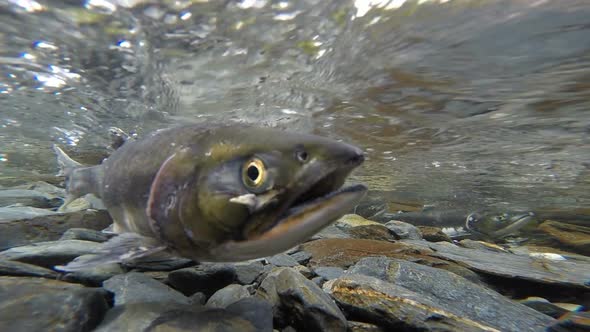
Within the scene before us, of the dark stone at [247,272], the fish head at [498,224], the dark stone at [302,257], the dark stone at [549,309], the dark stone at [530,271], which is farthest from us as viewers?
the fish head at [498,224]

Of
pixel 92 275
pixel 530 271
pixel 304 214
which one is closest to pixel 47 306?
pixel 92 275

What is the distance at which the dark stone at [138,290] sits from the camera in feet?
7.79

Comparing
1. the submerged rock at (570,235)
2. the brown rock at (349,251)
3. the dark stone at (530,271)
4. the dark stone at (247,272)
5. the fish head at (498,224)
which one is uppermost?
the dark stone at (247,272)

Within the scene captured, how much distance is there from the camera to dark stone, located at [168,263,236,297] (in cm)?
294

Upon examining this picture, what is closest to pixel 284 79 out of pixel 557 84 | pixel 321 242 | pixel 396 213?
pixel 321 242

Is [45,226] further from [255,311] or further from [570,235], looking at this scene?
[570,235]

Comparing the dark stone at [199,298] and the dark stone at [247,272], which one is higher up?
the dark stone at [199,298]

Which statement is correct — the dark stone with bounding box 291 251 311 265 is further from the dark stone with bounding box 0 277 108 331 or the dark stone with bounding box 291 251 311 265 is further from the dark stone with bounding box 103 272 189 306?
the dark stone with bounding box 0 277 108 331

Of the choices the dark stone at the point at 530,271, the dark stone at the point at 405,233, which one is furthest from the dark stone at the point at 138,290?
the dark stone at the point at 405,233

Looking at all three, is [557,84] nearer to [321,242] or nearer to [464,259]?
[464,259]

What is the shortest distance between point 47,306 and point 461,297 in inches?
137

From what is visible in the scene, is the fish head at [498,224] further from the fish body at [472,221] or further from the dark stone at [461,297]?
the dark stone at [461,297]

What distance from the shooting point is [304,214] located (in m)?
1.66

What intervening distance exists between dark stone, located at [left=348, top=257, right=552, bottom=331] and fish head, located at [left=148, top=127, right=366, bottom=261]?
69.2 inches
